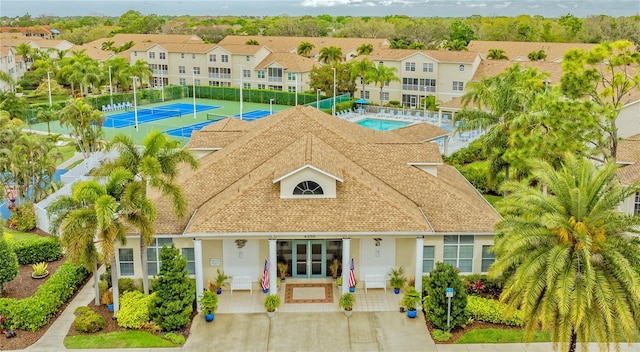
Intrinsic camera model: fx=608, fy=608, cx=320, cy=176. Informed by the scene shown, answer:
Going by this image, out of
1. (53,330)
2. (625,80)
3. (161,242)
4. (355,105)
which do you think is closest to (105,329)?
(53,330)

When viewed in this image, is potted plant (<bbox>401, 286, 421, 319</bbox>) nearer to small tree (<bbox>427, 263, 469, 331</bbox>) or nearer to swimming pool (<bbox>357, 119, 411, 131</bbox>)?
small tree (<bbox>427, 263, 469, 331</bbox>)

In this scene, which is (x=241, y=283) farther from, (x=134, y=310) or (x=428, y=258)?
(x=428, y=258)

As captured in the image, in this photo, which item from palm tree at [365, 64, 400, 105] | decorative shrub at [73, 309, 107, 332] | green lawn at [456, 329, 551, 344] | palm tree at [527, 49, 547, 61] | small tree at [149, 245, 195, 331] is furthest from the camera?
palm tree at [527, 49, 547, 61]

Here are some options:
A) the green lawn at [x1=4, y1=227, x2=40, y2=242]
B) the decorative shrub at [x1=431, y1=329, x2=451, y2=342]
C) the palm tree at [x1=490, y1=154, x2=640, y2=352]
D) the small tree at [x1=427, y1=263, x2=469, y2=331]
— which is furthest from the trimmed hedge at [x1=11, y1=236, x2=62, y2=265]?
the palm tree at [x1=490, y1=154, x2=640, y2=352]

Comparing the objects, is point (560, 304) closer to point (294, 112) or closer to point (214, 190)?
point (214, 190)

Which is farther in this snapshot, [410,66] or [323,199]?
[410,66]

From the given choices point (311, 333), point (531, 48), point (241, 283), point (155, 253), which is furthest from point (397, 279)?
point (531, 48)

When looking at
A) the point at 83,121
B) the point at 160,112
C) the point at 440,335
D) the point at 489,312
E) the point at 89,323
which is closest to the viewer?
the point at 440,335
